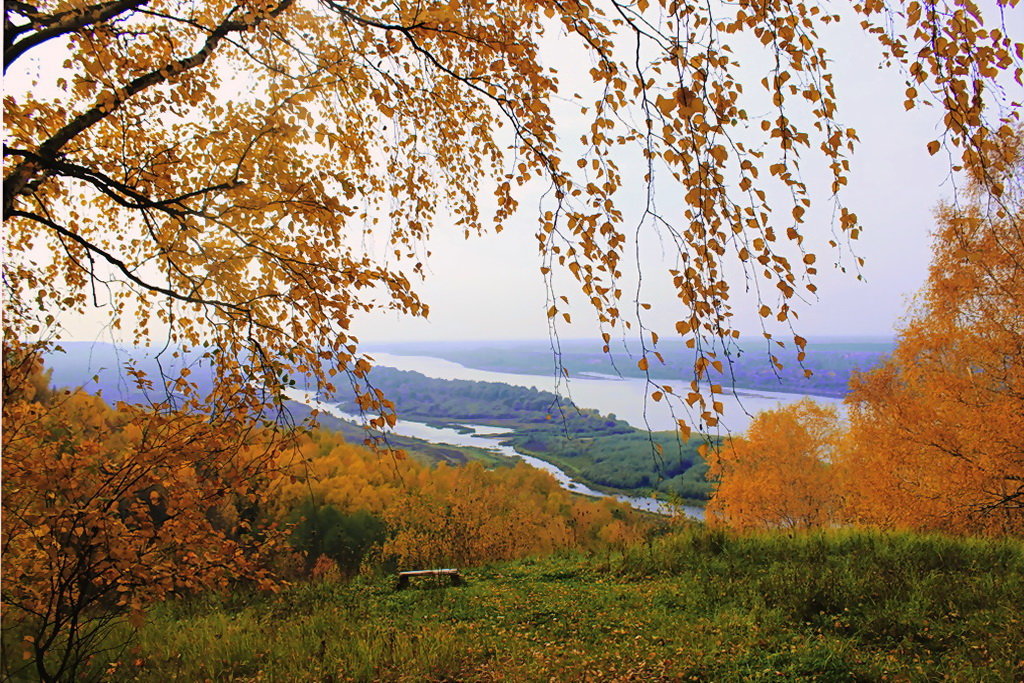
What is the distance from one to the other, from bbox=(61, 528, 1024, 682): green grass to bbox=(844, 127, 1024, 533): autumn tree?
124 cm

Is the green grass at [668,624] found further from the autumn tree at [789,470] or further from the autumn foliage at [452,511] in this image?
the autumn tree at [789,470]

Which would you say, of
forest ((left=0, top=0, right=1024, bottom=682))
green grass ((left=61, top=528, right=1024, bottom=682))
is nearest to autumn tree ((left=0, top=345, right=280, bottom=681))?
forest ((left=0, top=0, right=1024, bottom=682))

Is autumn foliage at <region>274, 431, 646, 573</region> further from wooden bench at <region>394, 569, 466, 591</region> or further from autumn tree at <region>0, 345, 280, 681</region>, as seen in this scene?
autumn tree at <region>0, 345, 280, 681</region>

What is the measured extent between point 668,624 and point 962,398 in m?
4.85

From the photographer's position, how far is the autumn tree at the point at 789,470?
46.1ft

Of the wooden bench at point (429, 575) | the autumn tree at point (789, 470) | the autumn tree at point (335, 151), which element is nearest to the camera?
the autumn tree at point (335, 151)

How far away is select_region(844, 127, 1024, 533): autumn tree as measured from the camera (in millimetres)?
6176

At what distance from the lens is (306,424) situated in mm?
2977

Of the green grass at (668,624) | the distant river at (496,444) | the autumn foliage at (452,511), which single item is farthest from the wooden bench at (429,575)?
the distant river at (496,444)

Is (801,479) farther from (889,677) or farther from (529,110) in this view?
(529,110)

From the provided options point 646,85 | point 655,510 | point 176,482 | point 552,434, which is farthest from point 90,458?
point 655,510

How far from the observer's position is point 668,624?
4.30 meters

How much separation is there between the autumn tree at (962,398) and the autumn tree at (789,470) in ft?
20.4

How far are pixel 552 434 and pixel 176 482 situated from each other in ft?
20.6
